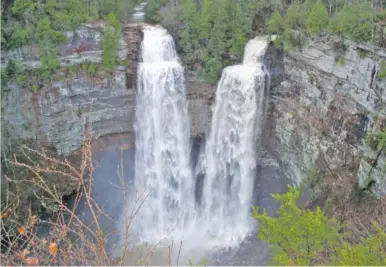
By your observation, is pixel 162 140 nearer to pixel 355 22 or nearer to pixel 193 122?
pixel 193 122

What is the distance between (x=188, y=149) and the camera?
872 inches

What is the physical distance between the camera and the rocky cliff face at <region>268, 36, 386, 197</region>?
52.7 feet

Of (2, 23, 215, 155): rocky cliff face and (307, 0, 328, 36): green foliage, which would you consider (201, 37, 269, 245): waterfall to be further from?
(307, 0, 328, 36): green foliage

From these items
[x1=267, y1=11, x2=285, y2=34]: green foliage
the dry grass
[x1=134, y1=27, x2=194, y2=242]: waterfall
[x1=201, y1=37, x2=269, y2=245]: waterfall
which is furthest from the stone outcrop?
the dry grass

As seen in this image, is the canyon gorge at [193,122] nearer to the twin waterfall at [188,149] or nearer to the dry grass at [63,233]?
the twin waterfall at [188,149]

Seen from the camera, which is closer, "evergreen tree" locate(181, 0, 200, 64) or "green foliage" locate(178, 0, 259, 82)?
"green foliage" locate(178, 0, 259, 82)

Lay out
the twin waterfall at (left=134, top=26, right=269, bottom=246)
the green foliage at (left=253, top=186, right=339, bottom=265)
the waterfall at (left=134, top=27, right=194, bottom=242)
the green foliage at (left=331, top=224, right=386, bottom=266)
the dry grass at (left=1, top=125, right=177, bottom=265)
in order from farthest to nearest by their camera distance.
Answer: the waterfall at (left=134, top=27, right=194, bottom=242), the twin waterfall at (left=134, top=26, right=269, bottom=246), the green foliage at (left=253, top=186, right=339, bottom=265), the green foliage at (left=331, top=224, right=386, bottom=266), the dry grass at (left=1, top=125, right=177, bottom=265)

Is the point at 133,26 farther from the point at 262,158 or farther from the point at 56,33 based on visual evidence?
the point at 262,158

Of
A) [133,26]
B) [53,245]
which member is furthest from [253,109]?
[53,245]

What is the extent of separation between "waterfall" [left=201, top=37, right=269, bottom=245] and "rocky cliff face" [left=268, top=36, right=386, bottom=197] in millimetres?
1130

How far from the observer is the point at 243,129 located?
20.9 meters

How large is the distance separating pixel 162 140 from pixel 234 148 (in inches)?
159

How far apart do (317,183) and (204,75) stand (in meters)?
8.07

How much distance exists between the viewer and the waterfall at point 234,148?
20203mm
